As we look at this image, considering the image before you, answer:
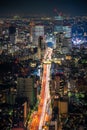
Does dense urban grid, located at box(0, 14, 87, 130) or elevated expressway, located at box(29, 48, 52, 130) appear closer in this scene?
elevated expressway, located at box(29, 48, 52, 130)

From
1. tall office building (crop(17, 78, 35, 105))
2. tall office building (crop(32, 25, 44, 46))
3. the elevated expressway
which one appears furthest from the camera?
tall office building (crop(32, 25, 44, 46))

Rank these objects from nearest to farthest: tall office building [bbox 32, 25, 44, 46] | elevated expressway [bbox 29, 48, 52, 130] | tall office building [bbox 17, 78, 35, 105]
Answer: elevated expressway [bbox 29, 48, 52, 130] < tall office building [bbox 17, 78, 35, 105] < tall office building [bbox 32, 25, 44, 46]

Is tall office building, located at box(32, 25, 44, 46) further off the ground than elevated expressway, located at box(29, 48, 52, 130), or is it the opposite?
tall office building, located at box(32, 25, 44, 46)

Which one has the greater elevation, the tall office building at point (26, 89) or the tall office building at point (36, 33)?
the tall office building at point (36, 33)

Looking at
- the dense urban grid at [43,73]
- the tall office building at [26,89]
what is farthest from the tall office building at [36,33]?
the tall office building at [26,89]

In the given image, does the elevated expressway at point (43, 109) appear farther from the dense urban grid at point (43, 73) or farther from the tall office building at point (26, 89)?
the tall office building at point (26, 89)

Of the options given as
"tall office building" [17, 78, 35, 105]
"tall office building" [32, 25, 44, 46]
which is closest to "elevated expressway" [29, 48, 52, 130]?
"tall office building" [17, 78, 35, 105]

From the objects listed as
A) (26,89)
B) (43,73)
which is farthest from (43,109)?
(43,73)

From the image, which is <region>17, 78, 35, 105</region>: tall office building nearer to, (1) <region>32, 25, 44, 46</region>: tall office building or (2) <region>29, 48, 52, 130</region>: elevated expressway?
(2) <region>29, 48, 52, 130</region>: elevated expressway
